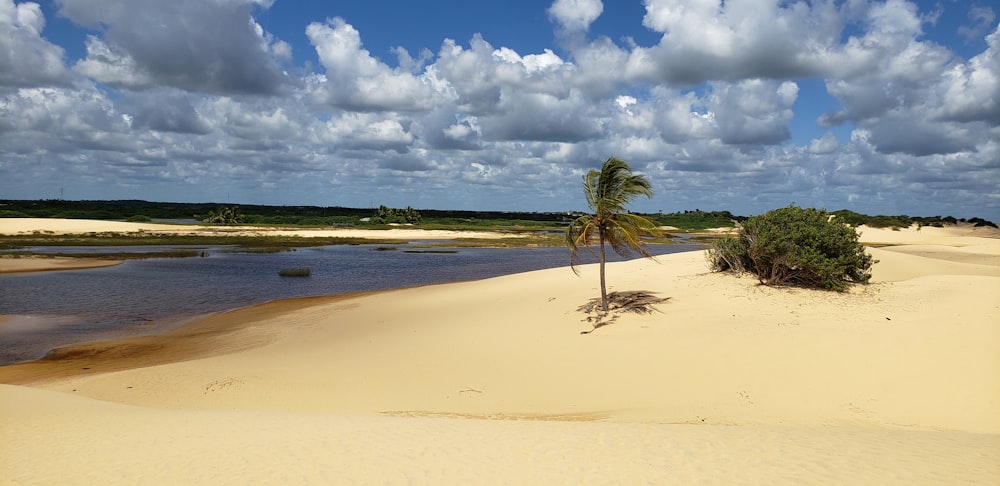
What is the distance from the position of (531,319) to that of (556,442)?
10.1m

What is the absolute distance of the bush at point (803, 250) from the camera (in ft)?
56.1

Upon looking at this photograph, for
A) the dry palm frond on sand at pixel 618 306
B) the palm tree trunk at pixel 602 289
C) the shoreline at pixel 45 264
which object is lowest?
the shoreline at pixel 45 264

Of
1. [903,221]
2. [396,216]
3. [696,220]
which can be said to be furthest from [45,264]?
[696,220]

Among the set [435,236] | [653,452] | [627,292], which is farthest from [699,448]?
[435,236]

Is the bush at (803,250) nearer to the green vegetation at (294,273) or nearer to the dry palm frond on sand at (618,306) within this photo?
the dry palm frond on sand at (618,306)

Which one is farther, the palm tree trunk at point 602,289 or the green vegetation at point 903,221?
the green vegetation at point 903,221

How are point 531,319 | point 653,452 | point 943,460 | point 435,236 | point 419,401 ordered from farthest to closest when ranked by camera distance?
point 435,236
point 531,319
point 419,401
point 653,452
point 943,460

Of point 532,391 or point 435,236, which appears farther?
point 435,236

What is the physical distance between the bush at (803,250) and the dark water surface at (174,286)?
19.6m

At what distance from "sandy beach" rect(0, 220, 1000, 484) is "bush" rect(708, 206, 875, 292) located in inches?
29.5

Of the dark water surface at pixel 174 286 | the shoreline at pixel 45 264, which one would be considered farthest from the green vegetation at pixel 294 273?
the shoreline at pixel 45 264

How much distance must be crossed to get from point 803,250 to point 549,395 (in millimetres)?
10552

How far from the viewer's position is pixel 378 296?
26406 millimetres

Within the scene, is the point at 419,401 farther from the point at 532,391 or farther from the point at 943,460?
the point at 943,460
